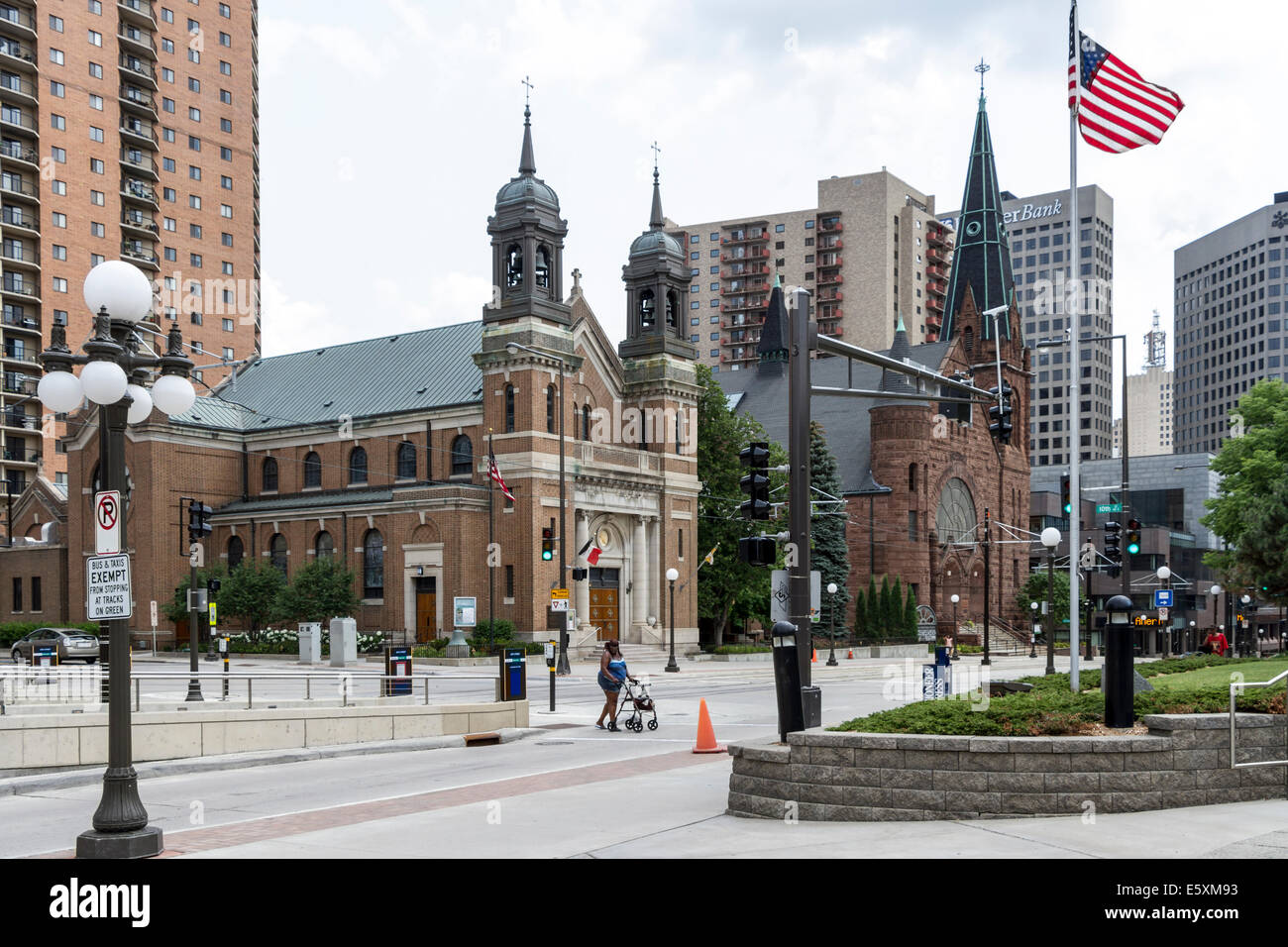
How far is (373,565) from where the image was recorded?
63.6m

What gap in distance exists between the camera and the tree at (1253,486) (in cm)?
4672

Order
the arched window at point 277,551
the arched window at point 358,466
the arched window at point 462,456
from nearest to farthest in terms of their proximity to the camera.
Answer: the arched window at point 462,456 → the arched window at point 277,551 → the arched window at point 358,466

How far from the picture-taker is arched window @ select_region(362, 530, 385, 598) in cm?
6319

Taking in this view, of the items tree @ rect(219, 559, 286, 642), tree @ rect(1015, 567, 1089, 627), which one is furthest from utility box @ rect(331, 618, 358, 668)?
tree @ rect(1015, 567, 1089, 627)

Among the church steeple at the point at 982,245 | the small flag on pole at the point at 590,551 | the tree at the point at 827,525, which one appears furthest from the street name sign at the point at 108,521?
the church steeple at the point at 982,245

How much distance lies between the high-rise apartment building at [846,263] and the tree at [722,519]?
84398 millimetres

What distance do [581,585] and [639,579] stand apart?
486cm

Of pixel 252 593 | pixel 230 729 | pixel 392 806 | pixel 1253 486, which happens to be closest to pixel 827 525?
pixel 1253 486

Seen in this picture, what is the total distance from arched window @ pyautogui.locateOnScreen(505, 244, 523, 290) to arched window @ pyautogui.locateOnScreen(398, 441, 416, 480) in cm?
1100

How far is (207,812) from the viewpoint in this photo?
1478 centimetres

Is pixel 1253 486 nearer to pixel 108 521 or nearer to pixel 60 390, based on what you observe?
pixel 108 521

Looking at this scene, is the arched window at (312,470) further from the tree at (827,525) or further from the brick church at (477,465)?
the tree at (827,525)

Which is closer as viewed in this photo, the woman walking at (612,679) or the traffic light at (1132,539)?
the woman walking at (612,679)
